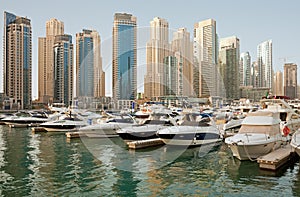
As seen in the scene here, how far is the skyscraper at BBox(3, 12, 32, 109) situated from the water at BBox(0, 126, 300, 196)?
106m

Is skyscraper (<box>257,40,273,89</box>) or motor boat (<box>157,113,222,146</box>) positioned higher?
skyscraper (<box>257,40,273,89</box>)

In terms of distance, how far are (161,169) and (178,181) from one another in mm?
2142

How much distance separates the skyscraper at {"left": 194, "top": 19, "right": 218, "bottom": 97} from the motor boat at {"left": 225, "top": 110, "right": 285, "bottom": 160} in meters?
101

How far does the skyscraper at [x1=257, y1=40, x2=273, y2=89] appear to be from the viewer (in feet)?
596

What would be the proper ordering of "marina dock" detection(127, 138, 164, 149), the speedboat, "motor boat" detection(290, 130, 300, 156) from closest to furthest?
"motor boat" detection(290, 130, 300, 156)
"marina dock" detection(127, 138, 164, 149)
the speedboat

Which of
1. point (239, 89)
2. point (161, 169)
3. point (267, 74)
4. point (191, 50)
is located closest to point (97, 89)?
point (191, 50)

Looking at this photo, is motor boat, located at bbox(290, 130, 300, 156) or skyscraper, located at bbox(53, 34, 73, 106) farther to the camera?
skyscraper, located at bbox(53, 34, 73, 106)

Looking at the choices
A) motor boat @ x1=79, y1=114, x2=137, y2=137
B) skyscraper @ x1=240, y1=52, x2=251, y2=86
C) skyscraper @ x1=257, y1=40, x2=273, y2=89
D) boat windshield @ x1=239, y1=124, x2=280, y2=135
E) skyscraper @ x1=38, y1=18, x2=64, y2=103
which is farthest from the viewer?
skyscraper @ x1=257, y1=40, x2=273, y2=89

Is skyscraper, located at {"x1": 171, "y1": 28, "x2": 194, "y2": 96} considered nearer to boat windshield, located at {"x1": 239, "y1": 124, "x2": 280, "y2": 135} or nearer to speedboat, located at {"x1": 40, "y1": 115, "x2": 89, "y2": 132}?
speedboat, located at {"x1": 40, "y1": 115, "x2": 89, "y2": 132}

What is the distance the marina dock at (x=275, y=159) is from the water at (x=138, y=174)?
0.36 m

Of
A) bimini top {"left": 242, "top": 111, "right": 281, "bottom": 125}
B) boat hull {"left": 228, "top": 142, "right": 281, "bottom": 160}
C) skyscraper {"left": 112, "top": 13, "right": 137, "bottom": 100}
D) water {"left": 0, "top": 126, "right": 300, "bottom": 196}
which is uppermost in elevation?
skyscraper {"left": 112, "top": 13, "right": 137, "bottom": 100}

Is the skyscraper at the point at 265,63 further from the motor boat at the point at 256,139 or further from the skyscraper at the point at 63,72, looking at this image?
the motor boat at the point at 256,139

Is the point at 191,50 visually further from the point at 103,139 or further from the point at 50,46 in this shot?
the point at 103,139

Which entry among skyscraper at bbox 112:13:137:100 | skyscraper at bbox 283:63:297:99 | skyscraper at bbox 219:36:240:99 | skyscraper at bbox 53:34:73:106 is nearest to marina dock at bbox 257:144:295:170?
skyscraper at bbox 112:13:137:100
